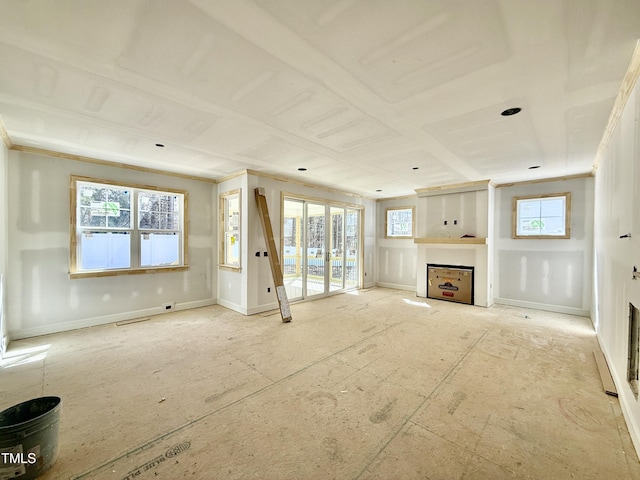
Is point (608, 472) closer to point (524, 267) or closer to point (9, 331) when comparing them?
point (524, 267)

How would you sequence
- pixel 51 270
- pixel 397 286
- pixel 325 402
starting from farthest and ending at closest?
1. pixel 397 286
2. pixel 51 270
3. pixel 325 402

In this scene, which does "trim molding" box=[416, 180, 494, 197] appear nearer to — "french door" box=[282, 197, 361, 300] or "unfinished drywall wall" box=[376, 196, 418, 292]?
"unfinished drywall wall" box=[376, 196, 418, 292]

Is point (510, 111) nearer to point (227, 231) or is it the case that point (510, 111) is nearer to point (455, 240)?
point (455, 240)

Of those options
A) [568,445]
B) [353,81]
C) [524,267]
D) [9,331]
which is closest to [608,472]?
[568,445]

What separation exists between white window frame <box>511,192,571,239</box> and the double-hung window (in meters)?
6.92

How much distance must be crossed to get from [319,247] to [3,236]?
500 centimetres

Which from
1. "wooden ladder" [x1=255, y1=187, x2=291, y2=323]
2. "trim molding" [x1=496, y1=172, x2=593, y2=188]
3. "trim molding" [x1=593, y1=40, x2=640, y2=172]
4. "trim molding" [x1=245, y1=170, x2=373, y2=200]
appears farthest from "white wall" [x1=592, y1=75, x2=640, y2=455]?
"trim molding" [x1=245, y1=170, x2=373, y2=200]

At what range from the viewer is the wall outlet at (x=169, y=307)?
4.98 meters

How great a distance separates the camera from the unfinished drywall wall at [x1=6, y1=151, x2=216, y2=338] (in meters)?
3.66

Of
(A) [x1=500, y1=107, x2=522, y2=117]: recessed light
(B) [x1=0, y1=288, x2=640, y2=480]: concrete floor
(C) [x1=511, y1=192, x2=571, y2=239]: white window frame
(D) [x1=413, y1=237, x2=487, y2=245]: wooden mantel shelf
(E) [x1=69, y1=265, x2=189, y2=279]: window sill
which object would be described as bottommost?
(B) [x1=0, y1=288, x2=640, y2=480]: concrete floor

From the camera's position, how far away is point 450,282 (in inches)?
242

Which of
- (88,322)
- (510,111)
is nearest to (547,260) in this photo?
(510,111)

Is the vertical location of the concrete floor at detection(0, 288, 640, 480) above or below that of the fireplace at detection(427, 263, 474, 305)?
below

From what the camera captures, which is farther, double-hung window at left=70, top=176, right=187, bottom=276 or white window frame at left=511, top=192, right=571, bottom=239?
white window frame at left=511, top=192, right=571, bottom=239
